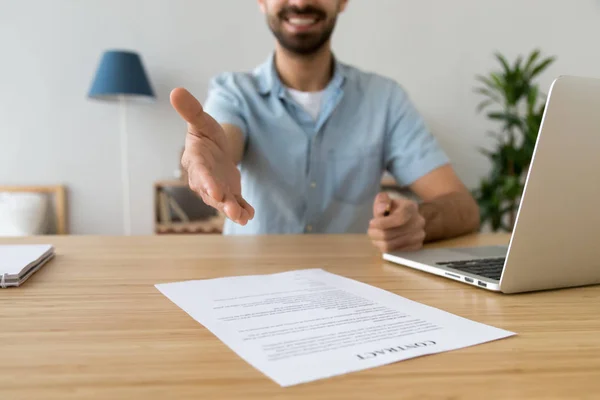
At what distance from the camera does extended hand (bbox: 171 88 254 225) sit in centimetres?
61

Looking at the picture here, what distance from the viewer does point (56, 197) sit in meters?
2.83

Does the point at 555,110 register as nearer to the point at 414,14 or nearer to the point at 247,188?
the point at 247,188

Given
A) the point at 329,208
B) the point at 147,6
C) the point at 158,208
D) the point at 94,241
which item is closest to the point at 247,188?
the point at 329,208

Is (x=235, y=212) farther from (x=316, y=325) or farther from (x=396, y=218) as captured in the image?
(x=396, y=218)

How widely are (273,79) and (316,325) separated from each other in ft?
3.59

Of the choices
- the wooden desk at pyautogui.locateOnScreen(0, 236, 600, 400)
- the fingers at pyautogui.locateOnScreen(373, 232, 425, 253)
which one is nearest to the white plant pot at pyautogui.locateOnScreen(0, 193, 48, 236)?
the wooden desk at pyautogui.locateOnScreen(0, 236, 600, 400)

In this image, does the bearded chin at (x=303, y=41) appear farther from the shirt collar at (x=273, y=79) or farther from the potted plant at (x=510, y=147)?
the potted plant at (x=510, y=147)

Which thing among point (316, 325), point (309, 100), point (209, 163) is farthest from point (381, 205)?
point (309, 100)

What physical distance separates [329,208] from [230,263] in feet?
2.22

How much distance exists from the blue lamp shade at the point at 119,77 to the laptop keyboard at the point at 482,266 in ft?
6.94

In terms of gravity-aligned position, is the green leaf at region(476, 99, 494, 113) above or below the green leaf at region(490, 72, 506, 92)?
below

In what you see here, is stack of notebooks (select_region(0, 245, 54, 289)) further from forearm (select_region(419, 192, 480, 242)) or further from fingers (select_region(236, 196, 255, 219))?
forearm (select_region(419, 192, 480, 242))

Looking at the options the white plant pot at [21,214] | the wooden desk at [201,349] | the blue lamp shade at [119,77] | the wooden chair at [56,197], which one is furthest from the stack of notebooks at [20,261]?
the wooden chair at [56,197]

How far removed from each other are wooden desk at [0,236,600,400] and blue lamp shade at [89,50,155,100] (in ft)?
6.34
